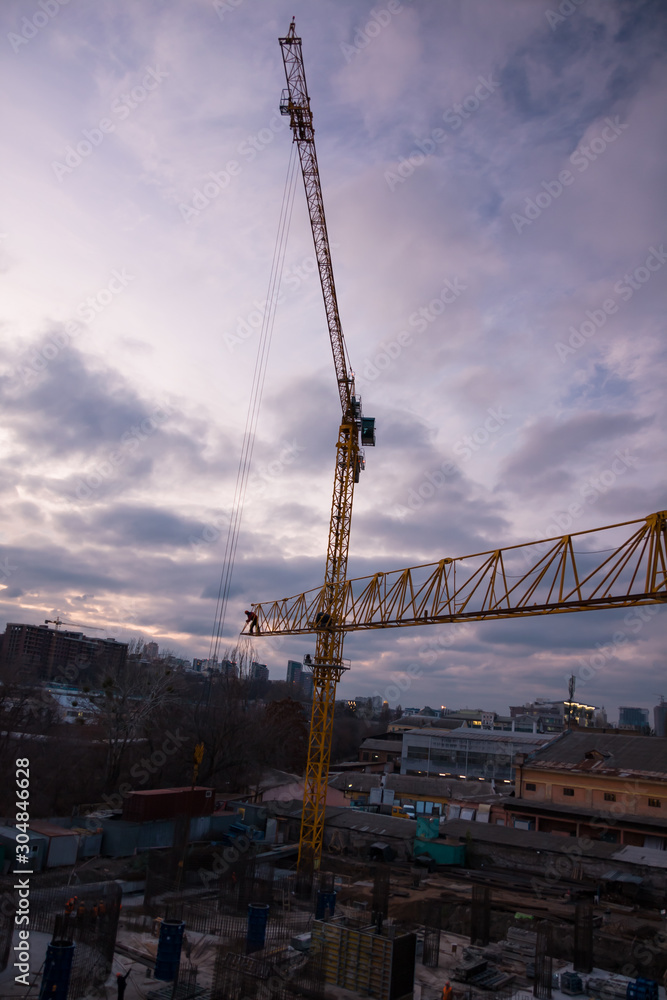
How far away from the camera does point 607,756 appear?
1414 inches

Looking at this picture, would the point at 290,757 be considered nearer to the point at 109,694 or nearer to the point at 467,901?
the point at 109,694

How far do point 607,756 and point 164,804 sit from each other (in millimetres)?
24503

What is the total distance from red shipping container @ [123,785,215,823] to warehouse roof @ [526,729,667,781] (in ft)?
61.7

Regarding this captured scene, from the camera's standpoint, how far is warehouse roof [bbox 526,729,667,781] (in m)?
33.7

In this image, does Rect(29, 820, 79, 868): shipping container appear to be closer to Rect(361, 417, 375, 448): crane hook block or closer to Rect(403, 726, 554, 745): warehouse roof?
Rect(361, 417, 375, 448): crane hook block

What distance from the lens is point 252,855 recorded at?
26.6m

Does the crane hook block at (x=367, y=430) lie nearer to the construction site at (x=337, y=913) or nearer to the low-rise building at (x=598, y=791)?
the construction site at (x=337, y=913)

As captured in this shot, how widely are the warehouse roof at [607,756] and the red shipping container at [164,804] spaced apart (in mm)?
18807

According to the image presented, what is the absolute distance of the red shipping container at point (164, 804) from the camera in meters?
26.4

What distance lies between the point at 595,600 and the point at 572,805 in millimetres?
20499

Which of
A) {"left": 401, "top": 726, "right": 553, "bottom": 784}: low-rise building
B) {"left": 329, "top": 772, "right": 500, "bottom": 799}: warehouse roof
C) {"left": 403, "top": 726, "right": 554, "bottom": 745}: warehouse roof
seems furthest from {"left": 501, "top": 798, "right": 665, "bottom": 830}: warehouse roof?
{"left": 403, "top": 726, "right": 554, "bottom": 745}: warehouse roof

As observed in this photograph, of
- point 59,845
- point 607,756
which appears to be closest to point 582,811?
point 607,756

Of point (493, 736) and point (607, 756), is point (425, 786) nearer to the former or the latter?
point (493, 736)

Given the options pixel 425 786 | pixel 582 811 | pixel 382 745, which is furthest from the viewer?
pixel 382 745
